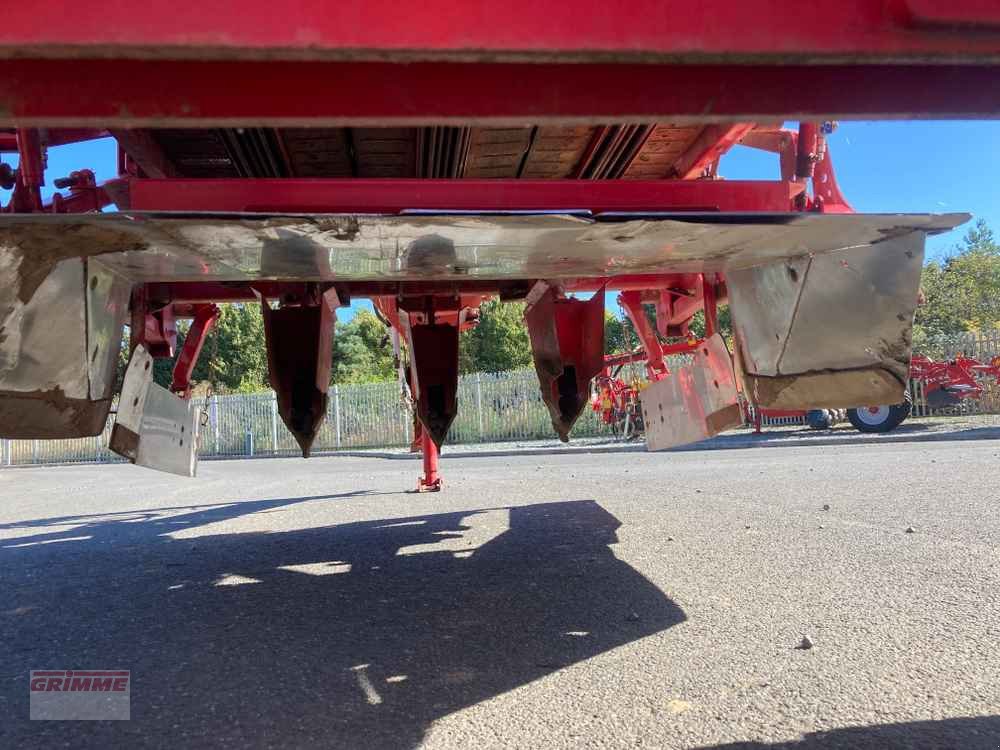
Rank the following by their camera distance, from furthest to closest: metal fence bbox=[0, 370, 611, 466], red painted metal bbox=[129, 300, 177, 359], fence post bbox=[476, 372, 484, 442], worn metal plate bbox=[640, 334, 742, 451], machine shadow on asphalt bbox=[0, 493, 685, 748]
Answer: fence post bbox=[476, 372, 484, 442]
metal fence bbox=[0, 370, 611, 466]
worn metal plate bbox=[640, 334, 742, 451]
red painted metal bbox=[129, 300, 177, 359]
machine shadow on asphalt bbox=[0, 493, 685, 748]

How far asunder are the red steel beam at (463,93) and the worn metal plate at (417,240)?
0.60 metres

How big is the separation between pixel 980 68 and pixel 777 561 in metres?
2.74

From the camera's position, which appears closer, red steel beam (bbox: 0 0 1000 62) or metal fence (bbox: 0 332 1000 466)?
red steel beam (bbox: 0 0 1000 62)

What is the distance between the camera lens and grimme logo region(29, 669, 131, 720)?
1.96 meters

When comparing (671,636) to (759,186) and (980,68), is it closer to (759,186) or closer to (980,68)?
(759,186)

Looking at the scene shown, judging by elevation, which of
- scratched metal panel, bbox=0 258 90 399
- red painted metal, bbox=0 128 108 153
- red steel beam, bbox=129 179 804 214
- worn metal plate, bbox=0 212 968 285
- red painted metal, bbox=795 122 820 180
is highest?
red painted metal, bbox=0 128 108 153

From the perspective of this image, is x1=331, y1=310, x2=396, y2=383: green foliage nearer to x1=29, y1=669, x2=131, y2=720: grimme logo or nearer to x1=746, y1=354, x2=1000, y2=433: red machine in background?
x1=746, y1=354, x2=1000, y2=433: red machine in background

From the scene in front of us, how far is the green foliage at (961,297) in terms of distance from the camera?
1163 inches

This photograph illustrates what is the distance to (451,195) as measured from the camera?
224cm

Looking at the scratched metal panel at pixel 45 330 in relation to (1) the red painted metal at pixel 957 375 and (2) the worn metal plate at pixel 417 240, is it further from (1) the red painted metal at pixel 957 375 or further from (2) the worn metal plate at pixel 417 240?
(1) the red painted metal at pixel 957 375

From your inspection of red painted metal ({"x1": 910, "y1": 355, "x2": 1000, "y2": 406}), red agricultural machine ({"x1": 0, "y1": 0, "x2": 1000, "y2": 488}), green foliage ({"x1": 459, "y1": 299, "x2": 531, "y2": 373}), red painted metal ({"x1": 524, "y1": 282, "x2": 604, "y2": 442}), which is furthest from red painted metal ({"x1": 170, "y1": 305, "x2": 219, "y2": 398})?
green foliage ({"x1": 459, "y1": 299, "x2": 531, "y2": 373})

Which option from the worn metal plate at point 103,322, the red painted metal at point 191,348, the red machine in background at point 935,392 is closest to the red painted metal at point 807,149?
the worn metal plate at point 103,322

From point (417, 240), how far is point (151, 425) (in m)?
1.66

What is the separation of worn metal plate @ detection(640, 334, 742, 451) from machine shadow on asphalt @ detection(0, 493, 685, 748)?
71 centimetres
